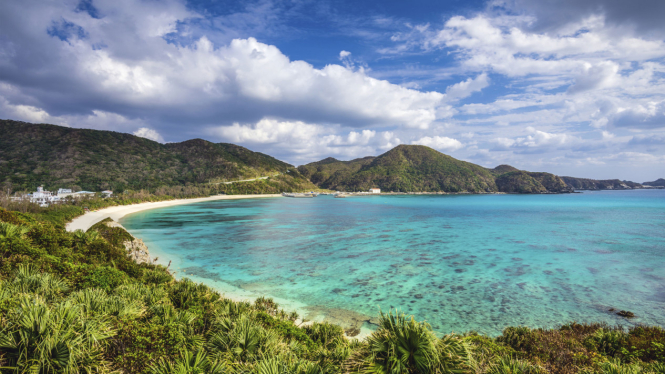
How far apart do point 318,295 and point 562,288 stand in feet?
51.0

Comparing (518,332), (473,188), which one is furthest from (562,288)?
(473,188)

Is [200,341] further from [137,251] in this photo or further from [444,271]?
[444,271]

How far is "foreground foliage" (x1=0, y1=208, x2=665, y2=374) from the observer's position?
143 inches

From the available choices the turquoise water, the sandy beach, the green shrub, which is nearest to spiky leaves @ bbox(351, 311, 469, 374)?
the green shrub

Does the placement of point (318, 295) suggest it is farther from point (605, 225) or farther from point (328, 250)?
point (605, 225)

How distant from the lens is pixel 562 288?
57.3ft

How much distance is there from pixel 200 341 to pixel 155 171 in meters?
146

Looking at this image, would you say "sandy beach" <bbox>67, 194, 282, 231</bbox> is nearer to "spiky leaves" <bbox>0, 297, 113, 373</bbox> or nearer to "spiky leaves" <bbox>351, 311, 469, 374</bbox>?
"spiky leaves" <bbox>0, 297, 113, 373</bbox>

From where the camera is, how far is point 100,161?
4471 inches

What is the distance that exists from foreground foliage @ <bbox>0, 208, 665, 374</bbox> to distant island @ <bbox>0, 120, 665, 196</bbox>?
100099mm

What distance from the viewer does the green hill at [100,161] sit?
92562mm

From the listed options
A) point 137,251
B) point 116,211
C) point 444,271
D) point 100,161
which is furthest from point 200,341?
point 100,161

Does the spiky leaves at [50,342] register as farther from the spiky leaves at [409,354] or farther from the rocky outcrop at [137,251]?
the rocky outcrop at [137,251]

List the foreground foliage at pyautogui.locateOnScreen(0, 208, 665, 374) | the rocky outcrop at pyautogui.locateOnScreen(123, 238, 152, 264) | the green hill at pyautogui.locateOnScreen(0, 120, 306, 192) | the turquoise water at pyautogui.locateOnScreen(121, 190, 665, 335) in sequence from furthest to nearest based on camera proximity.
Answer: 1. the green hill at pyautogui.locateOnScreen(0, 120, 306, 192)
2. the rocky outcrop at pyautogui.locateOnScreen(123, 238, 152, 264)
3. the turquoise water at pyautogui.locateOnScreen(121, 190, 665, 335)
4. the foreground foliage at pyautogui.locateOnScreen(0, 208, 665, 374)
